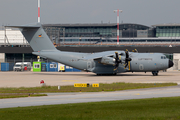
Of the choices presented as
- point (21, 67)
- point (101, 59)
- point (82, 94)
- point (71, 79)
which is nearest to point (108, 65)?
point (101, 59)

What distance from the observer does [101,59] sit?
4562 centimetres

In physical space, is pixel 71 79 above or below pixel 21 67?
below

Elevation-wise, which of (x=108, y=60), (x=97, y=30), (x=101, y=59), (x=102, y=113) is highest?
(x=97, y=30)

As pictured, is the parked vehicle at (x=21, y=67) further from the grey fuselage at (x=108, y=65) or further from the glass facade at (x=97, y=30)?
the glass facade at (x=97, y=30)

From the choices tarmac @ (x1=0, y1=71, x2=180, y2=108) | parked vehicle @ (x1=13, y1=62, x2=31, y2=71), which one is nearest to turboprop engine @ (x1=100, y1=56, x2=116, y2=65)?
tarmac @ (x1=0, y1=71, x2=180, y2=108)

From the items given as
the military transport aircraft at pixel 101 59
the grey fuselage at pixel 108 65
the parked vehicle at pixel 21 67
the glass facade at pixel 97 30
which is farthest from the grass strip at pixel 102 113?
the glass facade at pixel 97 30

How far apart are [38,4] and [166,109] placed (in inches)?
2716

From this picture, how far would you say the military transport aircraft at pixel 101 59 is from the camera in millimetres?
45344

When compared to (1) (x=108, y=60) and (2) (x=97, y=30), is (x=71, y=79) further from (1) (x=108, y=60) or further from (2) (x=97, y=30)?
(2) (x=97, y=30)

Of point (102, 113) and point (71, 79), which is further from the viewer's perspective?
point (71, 79)

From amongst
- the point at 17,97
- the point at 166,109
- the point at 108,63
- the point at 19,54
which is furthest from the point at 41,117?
the point at 19,54

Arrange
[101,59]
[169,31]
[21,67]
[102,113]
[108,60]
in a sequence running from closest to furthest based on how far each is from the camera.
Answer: [102,113], [108,60], [101,59], [21,67], [169,31]

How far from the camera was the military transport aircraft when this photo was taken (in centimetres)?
4534

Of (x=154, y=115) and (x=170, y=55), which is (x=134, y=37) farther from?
(x=154, y=115)
